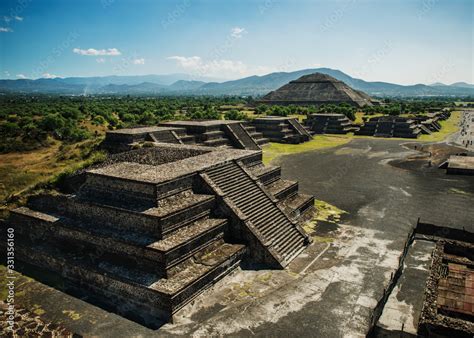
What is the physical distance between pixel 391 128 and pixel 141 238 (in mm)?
48226

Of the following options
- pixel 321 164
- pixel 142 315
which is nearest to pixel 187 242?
pixel 142 315

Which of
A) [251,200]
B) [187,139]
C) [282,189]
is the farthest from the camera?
[187,139]

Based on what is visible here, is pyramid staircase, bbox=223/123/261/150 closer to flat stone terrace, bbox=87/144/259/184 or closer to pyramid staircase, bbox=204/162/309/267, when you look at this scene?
flat stone terrace, bbox=87/144/259/184

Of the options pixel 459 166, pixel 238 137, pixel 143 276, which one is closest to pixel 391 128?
pixel 459 166

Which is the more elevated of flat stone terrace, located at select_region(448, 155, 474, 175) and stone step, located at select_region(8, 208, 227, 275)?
flat stone terrace, located at select_region(448, 155, 474, 175)

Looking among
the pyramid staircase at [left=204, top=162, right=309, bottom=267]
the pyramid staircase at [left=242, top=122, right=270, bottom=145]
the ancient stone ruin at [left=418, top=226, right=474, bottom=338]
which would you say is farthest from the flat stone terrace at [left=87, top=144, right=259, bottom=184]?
the pyramid staircase at [left=242, top=122, right=270, bottom=145]

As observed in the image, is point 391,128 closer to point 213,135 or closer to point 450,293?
point 213,135

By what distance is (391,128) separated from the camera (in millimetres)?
51938

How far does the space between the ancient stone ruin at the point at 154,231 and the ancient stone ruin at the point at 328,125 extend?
38.3m

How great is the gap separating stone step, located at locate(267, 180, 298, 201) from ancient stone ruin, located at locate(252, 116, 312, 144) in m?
24.2

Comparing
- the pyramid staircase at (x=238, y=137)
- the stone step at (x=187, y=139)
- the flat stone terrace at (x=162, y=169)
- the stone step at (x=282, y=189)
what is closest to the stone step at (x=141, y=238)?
the flat stone terrace at (x=162, y=169)

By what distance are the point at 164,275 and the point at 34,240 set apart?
24.5 feet

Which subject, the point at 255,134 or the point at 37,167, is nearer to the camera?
the point at 37,167

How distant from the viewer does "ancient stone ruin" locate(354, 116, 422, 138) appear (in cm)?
5072
